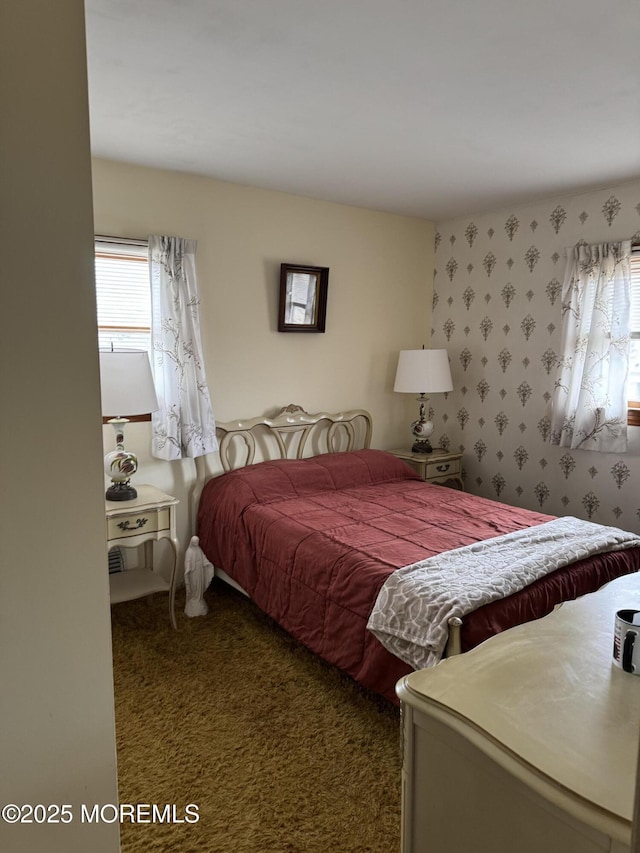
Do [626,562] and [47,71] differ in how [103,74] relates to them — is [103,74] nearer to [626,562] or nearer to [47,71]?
[47,71]

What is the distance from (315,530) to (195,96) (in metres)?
1.91

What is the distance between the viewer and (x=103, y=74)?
6.71ft

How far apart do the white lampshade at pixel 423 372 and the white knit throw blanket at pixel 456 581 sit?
5.29 feet

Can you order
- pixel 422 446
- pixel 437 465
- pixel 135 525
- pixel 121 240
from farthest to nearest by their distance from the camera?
pixel 422 446
pixel 437 465
pixel 121 240
pixel 135 525

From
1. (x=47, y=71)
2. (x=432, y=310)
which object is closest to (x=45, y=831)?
(x=47, y=71)

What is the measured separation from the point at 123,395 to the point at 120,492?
21.0 inches

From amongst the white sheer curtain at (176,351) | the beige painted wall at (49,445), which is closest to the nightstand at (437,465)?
the white sheer curtain at (176,351)

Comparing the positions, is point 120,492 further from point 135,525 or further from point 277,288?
point 277,288

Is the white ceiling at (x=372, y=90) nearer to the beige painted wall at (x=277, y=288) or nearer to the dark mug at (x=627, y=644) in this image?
the beige painted wall at (x=277, y=288)

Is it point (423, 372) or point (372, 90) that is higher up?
point (372, 90)

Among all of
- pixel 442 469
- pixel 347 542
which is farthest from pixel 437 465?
pixel 347 542

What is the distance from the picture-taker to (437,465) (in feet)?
13.7

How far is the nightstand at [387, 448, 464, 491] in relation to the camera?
412 cm

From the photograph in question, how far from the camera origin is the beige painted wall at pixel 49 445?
0.96m
